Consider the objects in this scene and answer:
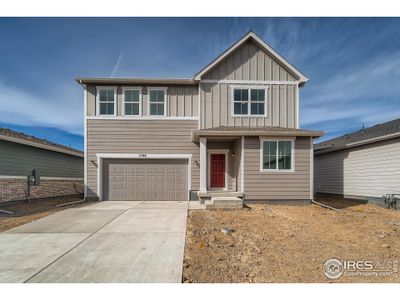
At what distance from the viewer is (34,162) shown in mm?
11938

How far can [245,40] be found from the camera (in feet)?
37.9

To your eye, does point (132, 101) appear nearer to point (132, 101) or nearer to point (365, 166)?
point (132, 101)

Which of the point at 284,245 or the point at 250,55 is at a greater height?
the point at 250,55

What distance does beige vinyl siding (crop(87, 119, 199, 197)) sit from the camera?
11570 millimetres

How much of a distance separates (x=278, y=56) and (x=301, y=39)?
1.90 meters

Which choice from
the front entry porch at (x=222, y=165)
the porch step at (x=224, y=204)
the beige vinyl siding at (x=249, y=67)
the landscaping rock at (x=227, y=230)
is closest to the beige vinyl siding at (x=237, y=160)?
the front entry porch at (x=222, y=165)

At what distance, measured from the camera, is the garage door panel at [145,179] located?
1162 cm

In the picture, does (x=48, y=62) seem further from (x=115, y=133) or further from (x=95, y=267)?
(x=95, y=267)

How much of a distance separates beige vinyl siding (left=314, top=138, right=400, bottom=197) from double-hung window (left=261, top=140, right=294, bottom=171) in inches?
153

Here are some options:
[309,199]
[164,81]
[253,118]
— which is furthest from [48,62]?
[309,199]

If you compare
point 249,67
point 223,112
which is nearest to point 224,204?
point 223,112

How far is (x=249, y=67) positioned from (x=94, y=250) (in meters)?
10.4

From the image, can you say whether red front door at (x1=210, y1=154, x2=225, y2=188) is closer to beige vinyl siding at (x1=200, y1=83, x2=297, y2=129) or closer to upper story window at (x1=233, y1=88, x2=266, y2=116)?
beige vinyl siding at (x1=200, y1=83, x2=297, y2=129)

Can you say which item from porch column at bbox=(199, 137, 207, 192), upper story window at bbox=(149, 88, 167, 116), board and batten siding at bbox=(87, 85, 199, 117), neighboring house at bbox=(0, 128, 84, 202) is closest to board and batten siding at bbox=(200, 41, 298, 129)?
board and batten siding at bbox=(87, 85, 199, 117)
